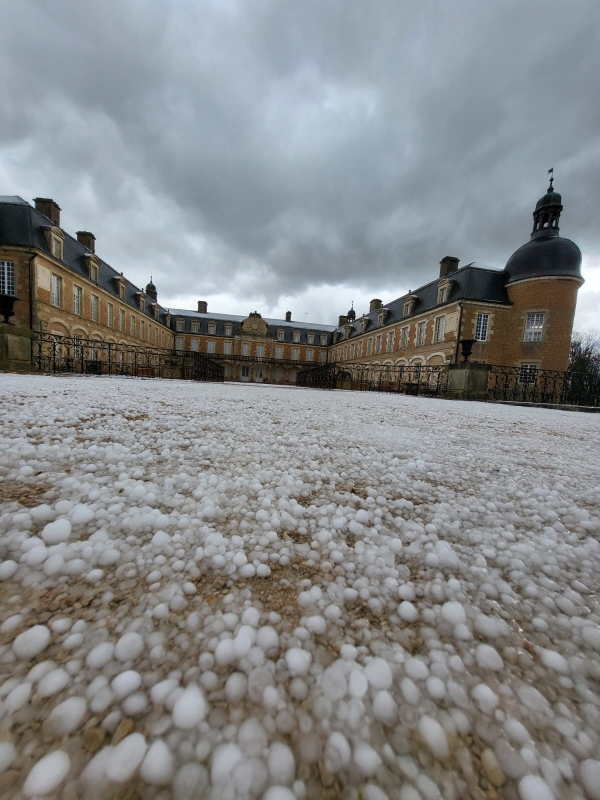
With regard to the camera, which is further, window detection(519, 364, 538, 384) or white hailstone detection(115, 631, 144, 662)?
window detection(519, 364, 538, 384)

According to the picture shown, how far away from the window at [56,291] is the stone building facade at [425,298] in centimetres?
6

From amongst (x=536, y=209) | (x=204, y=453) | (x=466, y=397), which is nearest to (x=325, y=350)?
(x=536, y=209)

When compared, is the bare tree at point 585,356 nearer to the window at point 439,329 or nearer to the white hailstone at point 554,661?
the window at point 439,329

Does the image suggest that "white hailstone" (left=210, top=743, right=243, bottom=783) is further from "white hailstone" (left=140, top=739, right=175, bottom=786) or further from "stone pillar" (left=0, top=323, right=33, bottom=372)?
"stone pillar" (left=0, top=323, right=33, bottom=372)

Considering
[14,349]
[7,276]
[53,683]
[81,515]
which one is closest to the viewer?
[53,683]

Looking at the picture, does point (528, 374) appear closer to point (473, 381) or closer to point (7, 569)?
point (473, 381)

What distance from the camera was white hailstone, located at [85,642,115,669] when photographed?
24.2 inches

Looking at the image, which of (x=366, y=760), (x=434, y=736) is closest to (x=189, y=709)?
(x=366, y=760)

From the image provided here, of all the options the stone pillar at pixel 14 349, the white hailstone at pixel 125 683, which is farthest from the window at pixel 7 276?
the white hailstone at pixel 125 683

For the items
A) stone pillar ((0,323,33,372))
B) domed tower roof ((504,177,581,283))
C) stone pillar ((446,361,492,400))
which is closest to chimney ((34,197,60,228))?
stone pillar ((0,323,33,372))

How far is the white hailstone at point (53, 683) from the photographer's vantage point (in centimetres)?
56

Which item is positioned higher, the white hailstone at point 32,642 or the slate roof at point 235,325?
the slate roof at point 235,325

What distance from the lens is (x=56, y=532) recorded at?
3.33 feet

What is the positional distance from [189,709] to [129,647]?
0.20 m
